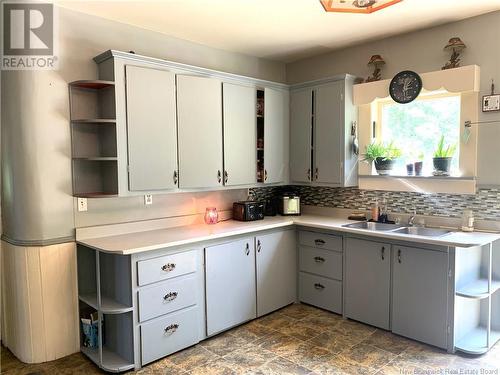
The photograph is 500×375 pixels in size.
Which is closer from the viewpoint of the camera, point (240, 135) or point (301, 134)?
point (240, 135)

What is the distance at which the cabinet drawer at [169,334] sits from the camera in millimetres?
2697

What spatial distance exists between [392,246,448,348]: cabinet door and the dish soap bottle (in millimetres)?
450

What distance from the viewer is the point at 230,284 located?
3227mm

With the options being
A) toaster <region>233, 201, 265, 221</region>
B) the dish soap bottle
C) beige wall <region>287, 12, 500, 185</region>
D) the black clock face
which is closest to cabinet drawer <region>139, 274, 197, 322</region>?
toaster <region>233, 201, 265, 221</region>

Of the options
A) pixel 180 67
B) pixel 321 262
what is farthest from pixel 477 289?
pixel 180 67

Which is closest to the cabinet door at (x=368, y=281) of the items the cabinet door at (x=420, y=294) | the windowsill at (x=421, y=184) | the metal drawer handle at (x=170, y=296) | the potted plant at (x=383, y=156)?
the cabinet door at (x=420, y=294)

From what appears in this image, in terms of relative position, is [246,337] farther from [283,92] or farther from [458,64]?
[458,64]

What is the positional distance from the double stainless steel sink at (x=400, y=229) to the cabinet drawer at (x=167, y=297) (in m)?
1.45

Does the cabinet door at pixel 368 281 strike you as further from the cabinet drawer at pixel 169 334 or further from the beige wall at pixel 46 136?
the beige wall at pixel 46 136

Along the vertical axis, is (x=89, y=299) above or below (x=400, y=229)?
below

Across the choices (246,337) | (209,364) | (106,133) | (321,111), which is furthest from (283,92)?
(209,364)

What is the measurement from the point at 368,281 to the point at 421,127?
1.45 m

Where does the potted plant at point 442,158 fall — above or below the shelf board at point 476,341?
above

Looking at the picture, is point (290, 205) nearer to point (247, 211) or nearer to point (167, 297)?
point (247, 211)
